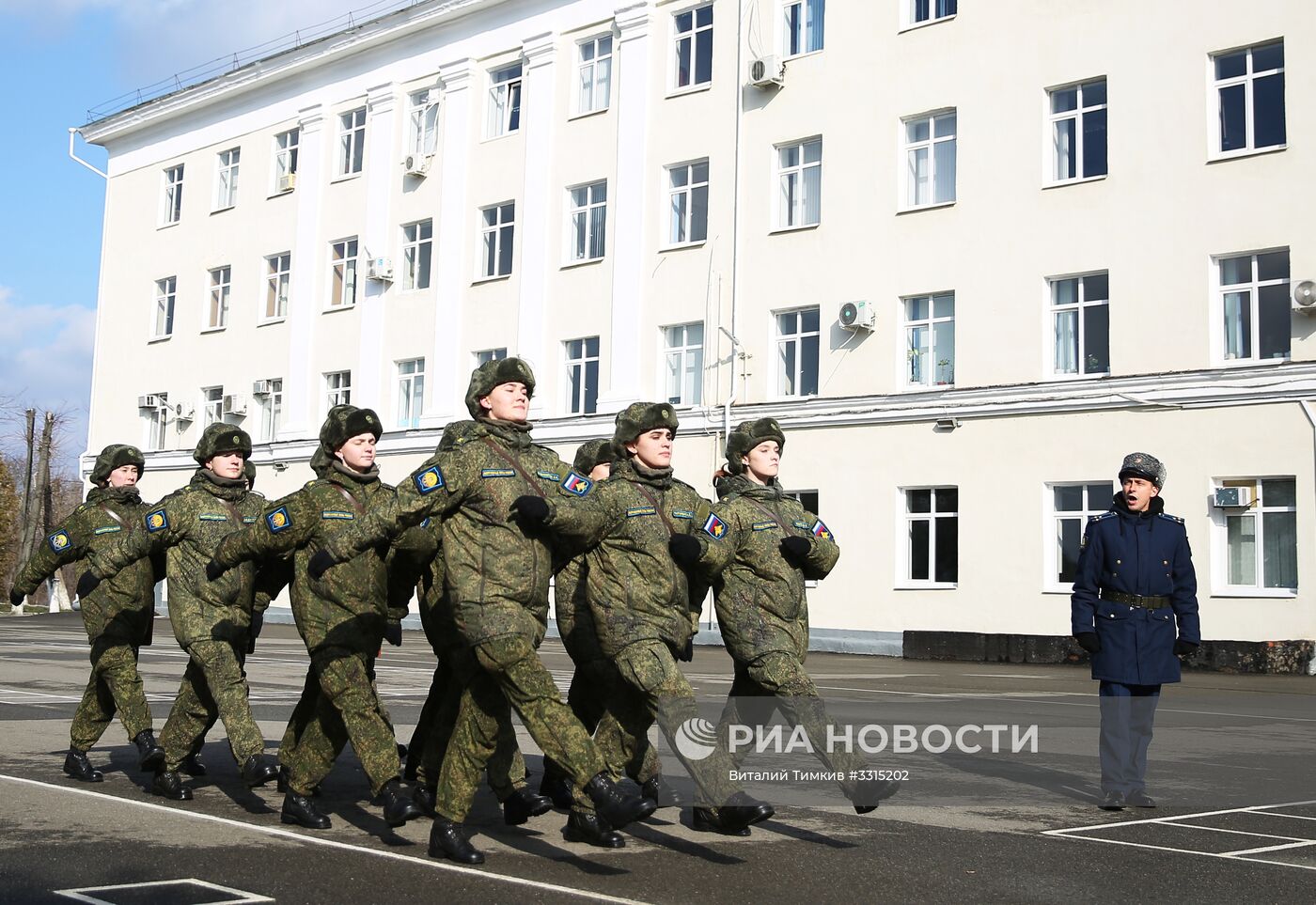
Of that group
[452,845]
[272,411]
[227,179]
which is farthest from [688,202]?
[452,845]

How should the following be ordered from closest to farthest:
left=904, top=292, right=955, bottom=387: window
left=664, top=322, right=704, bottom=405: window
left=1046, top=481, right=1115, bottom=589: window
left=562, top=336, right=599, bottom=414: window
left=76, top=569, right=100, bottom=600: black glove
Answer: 1. left=76, top=569, right=100, bottom=600: black glove
2. left=1046, top=481, right=1115, bottom=589: window
3. left=904, top=292, right=955, bottom=387: window
4. left=664, top=322, right=704, bottom=405: window
5. left=562, top=336, right=599, bottom=414: window

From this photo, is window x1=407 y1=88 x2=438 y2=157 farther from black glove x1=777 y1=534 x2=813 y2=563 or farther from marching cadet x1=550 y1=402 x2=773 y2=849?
black glove x1=777 y1=534 x2=813 y2=563

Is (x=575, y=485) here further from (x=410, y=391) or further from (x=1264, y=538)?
(x=410, y=391)

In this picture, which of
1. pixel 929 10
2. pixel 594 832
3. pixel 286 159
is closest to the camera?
pixel 594 832

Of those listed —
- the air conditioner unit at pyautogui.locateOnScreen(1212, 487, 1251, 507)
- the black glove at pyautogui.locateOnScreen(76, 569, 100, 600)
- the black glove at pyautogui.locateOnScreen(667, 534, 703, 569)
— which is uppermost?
the air conditioner unit at pyautogui.locateOnScreen(1212, 487, 1251, 507)

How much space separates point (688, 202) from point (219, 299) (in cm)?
1731

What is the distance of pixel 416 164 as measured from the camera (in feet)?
121

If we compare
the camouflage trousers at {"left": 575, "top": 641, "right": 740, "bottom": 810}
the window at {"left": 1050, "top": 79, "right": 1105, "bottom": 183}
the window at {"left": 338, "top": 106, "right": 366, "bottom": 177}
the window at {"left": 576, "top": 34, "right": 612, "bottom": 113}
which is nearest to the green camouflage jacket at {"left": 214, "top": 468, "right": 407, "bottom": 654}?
the camouflage trousers at {"left": 575, "top": 641, "right": 740, "bottom": 810}

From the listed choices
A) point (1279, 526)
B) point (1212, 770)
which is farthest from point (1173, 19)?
point (1212, 770)

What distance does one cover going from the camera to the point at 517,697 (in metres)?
6.41

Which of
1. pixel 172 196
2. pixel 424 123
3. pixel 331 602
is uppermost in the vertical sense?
pixel 172 196

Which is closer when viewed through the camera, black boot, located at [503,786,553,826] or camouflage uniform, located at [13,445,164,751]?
black boot, located at [503,786,553,826]

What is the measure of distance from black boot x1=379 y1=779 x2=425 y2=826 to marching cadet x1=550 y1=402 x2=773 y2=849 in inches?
30.1

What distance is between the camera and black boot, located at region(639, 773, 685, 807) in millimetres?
7852
